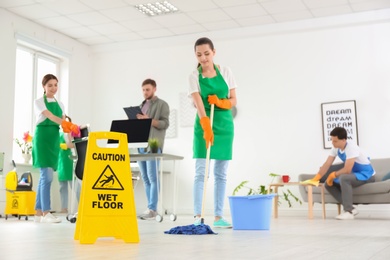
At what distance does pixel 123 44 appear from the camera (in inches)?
322

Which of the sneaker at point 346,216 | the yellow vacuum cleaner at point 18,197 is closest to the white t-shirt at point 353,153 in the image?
the sneaker at point 346,216

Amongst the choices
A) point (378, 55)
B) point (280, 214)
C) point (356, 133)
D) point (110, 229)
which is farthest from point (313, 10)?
point (110, 229)

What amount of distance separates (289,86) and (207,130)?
4109 millimetres

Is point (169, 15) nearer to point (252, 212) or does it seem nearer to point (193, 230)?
point (252, 212)

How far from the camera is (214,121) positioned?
346cm

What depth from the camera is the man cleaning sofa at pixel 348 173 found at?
18.6 feet

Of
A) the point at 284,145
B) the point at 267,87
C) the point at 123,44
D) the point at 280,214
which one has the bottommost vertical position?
the point at 280,214

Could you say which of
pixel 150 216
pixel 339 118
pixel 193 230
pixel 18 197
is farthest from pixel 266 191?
pixel 193 230

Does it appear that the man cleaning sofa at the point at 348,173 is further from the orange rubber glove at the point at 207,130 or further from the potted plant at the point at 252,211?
the orange rubber glove at the point at 207,130

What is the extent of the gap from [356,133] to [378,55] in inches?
42.0

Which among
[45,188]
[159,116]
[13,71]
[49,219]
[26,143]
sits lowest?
[49,219]

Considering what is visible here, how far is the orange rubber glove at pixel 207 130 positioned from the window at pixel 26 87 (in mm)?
4542

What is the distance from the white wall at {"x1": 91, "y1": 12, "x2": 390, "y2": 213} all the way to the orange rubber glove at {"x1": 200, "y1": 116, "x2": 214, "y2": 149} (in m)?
3.91

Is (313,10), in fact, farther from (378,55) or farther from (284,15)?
(378,55)
